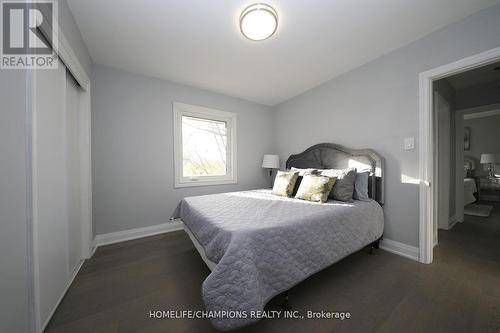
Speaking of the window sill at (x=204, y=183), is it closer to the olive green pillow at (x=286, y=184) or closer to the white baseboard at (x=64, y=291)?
the olive green pillow at (x=286, y=184)

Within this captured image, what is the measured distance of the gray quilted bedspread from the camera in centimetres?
105

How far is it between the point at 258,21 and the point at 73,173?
233 cm

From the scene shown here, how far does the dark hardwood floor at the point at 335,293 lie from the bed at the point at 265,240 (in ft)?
0.80

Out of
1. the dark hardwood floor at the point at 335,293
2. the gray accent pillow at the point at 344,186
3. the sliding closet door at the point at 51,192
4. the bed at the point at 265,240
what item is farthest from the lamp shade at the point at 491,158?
the sliding closet door at the point at 51,192

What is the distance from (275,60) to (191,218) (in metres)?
2.23

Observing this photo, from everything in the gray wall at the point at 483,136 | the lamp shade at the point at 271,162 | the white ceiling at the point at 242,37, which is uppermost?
the white ceiling at the point at 242,37

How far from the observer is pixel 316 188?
85.9 inches

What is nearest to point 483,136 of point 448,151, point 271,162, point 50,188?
point 448,151

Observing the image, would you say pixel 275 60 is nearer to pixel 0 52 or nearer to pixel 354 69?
pixel 354 69

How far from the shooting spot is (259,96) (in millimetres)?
3559

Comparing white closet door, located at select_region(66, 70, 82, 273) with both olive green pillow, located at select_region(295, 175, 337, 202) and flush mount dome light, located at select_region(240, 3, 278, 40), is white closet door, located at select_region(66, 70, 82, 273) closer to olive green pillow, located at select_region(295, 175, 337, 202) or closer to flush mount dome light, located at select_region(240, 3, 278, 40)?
flush mount dome light, located at select_region(240, 3, 278, 40)

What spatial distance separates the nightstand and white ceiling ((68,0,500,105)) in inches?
226

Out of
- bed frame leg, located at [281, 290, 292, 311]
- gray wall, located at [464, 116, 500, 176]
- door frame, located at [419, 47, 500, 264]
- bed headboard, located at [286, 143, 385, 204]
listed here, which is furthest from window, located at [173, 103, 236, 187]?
gray wall, located at [464, 116, 500, 176]

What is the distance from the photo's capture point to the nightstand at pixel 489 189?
471cm
